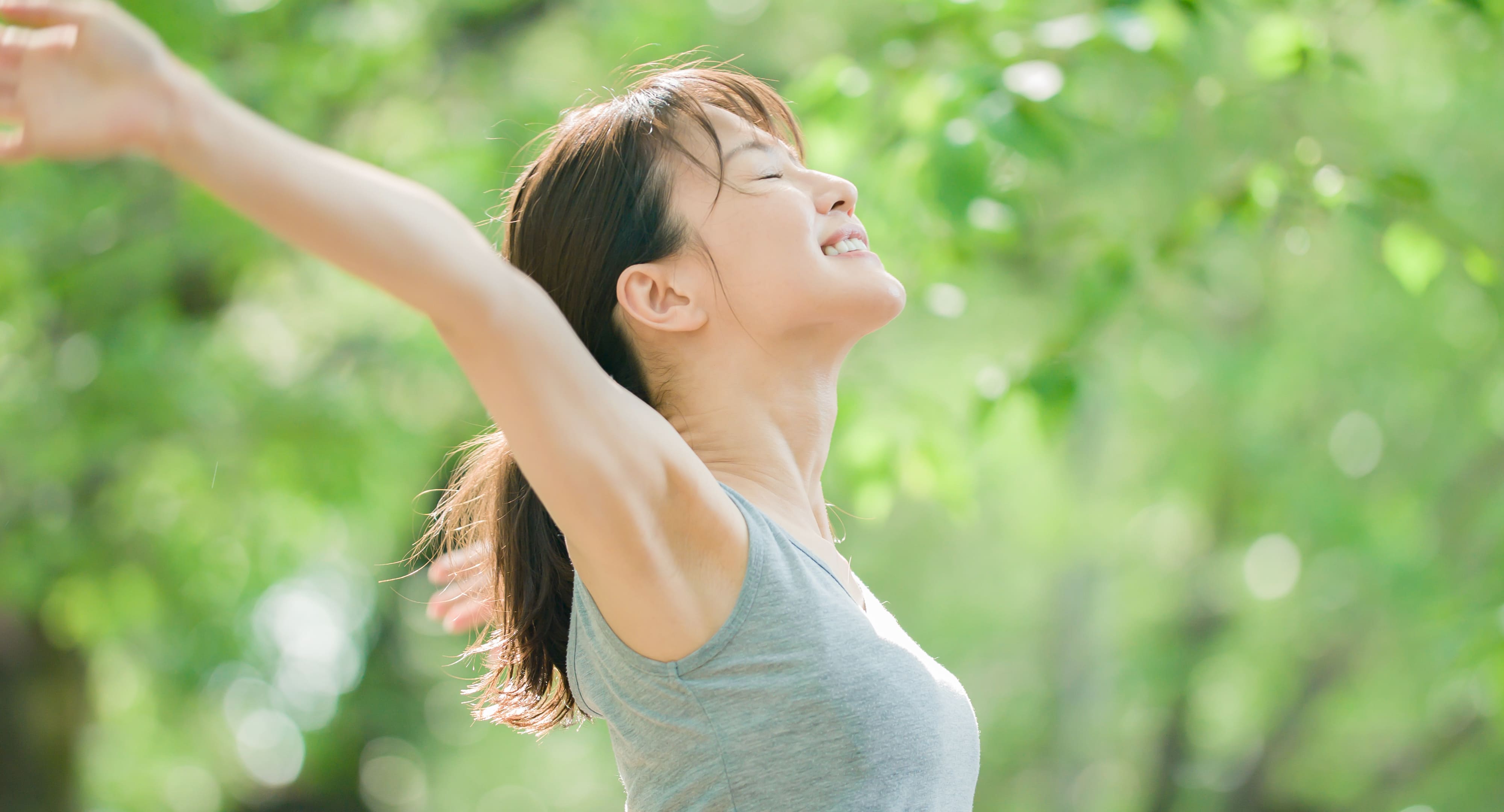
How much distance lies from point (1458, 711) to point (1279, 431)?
1948 millimetres

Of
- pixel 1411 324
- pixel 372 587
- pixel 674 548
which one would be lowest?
pixel 372 587

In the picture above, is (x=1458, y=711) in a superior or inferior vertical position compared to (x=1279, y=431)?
inferior

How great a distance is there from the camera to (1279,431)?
22.6 ft

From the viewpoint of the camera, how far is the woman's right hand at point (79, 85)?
3.06 ft

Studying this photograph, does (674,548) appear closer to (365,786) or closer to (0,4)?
(0,4)

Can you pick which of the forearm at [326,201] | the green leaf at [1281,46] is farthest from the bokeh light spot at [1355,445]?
the forearm at [326,201]

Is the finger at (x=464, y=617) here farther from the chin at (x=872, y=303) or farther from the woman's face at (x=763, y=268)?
the chin at (x=872, y=303)

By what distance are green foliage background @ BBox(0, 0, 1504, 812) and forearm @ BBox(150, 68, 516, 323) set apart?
1.47 metres

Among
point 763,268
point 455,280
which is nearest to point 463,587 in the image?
point 763,268

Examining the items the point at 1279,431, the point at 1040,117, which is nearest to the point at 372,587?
the point at 1279,431

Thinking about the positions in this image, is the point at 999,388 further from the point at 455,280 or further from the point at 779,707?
the point at 455,280

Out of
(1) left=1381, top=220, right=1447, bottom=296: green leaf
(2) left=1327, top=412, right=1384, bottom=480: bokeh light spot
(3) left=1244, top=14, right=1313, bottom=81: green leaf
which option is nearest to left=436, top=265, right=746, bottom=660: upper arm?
(3) left=1244, top=14, right=1313, bottom=81: green leaf

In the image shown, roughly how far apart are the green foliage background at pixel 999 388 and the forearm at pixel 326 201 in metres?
1.47

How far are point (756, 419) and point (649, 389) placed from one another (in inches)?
6.7
